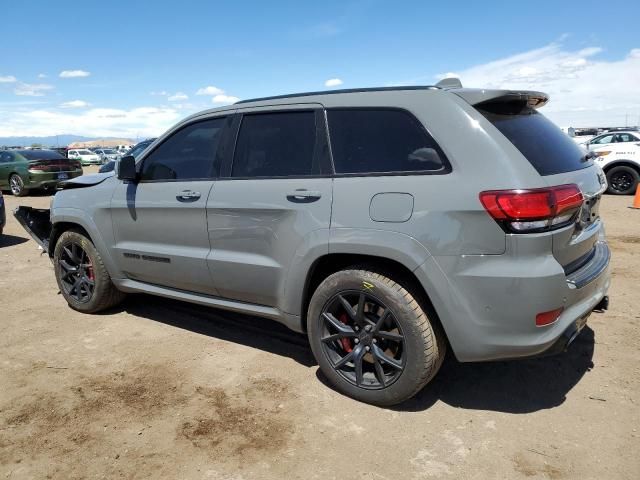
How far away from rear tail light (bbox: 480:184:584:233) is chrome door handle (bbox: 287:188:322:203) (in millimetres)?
989

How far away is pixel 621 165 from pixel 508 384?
1103 cm

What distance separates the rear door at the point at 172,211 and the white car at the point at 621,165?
11.1 metres

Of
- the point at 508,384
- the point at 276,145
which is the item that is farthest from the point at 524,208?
the point at 276,145

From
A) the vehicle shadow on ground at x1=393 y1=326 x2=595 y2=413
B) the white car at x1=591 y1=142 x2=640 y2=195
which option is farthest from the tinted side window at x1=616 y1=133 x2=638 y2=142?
the vehicle shadow on ground at x1=393 y1=326 x2=595 y2=413

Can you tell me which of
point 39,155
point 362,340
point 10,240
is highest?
point 39,155

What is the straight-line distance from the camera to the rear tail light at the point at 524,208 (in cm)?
248

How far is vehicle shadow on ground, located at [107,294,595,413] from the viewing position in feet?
10.2

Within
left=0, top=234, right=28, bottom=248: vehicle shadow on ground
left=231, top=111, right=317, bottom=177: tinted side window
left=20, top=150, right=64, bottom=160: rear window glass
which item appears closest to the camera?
left=231, top=111, right=317, bottom=177: tinted side window

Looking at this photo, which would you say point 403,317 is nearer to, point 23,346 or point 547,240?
point 547,240

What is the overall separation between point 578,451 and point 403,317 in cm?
109

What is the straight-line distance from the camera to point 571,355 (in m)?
3.65

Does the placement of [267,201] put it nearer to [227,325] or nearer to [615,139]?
[227,325]

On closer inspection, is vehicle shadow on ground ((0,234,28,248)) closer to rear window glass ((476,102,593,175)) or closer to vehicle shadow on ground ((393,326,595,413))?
vehicle shadow on ground ((393,326,595,413))

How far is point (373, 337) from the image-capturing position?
299cm
